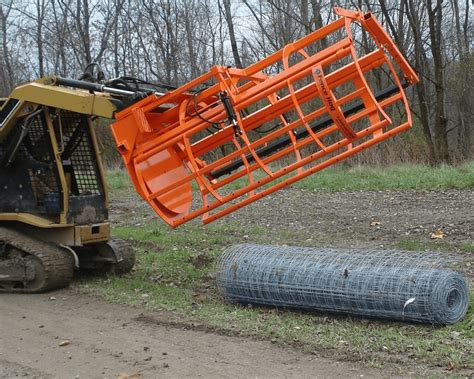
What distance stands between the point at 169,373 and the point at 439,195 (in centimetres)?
876

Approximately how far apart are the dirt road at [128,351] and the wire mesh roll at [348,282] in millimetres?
877

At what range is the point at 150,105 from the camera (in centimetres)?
630

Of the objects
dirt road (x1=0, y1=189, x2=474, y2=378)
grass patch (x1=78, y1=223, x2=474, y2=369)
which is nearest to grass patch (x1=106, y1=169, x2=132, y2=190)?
dirt road (x1=0, y1=189, x2=474, y2=378)

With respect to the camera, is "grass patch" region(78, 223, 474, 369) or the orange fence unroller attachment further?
the orange fence unroller attachment

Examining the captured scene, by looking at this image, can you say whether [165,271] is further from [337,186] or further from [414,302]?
[337,186]

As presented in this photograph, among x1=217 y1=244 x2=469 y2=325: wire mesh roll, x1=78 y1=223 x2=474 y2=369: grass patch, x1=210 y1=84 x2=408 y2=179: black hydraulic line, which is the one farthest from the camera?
x1=210 y1=84 x2=408 y2=179: black hydraulic line

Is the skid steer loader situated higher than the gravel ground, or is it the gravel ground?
the skid steer loader

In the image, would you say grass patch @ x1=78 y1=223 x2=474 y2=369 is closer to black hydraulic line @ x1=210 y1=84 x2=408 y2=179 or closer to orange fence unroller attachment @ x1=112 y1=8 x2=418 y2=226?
orange fence unroller attachment @ x1=112 y1=8 x2=418 y2=226

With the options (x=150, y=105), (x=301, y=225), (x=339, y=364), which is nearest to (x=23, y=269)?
(x=150, y=105)

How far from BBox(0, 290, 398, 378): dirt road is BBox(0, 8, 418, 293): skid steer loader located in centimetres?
109

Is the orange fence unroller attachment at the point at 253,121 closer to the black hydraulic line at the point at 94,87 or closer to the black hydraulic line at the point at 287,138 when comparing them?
the black hydraulic line at the point at 287,138

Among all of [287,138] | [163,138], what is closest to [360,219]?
[287,138]

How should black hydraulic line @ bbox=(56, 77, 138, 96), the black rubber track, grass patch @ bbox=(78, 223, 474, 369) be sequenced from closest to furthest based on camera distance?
grass patch @ bbox=(78, 223, 474, 369) → black hydraulic line @ bbox=(56, 77, 138, 96) → the black rubber track

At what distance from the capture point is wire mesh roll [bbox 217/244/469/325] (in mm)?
5117
